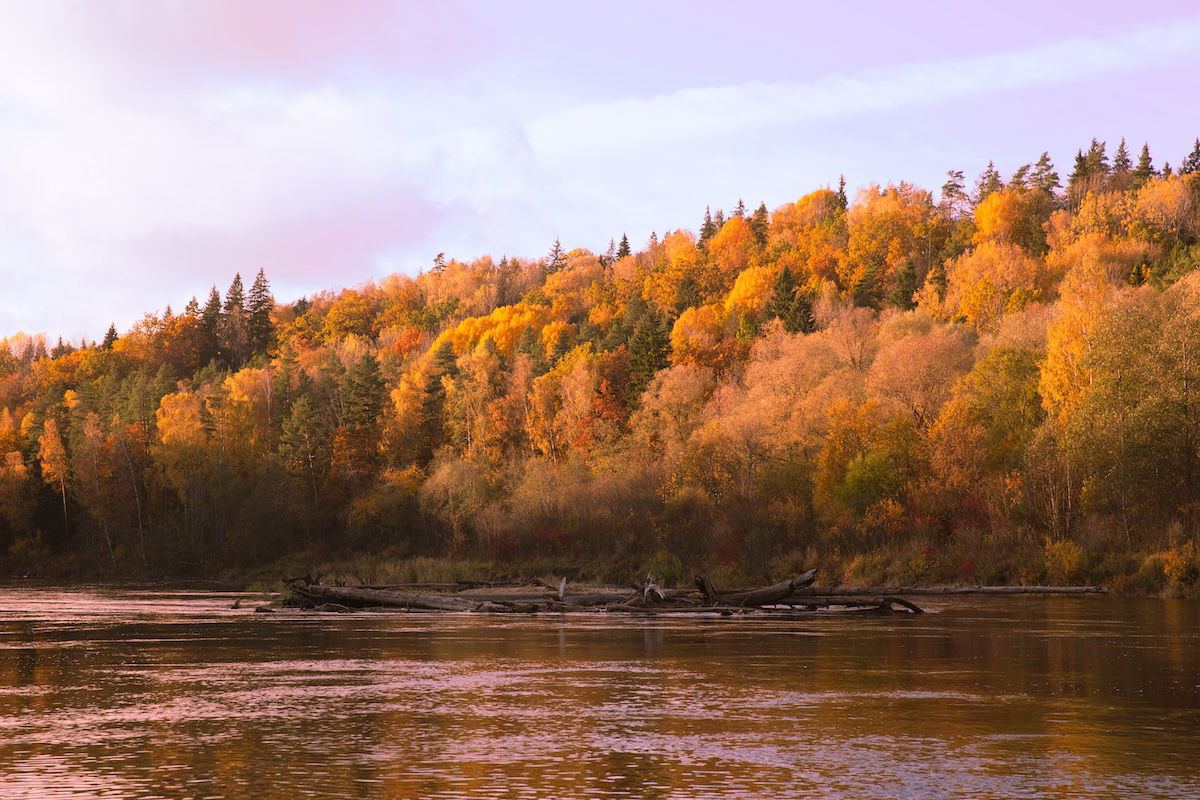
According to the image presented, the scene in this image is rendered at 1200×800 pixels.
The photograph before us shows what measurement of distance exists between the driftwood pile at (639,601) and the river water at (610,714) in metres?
8.39

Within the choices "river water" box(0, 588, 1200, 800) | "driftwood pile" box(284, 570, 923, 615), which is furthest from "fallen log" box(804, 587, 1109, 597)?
"river water" box(0, 588, 1200, 800)

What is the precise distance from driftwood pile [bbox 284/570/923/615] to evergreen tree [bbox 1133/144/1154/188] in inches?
4871

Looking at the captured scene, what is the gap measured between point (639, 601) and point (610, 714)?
27036mm

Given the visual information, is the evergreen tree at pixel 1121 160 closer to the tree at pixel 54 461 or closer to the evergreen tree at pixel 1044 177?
the evergreen tree at pixel 1044 177

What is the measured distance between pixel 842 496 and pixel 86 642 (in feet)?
153

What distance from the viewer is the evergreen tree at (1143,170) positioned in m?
153

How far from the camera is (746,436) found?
81500mm

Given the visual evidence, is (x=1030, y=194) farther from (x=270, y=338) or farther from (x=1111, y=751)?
(x=1111, y=751)

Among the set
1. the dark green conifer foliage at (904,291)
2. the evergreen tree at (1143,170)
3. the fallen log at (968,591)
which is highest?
the evergreen tree at (1143,170)

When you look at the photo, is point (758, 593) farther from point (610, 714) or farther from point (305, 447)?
point (305, 447)

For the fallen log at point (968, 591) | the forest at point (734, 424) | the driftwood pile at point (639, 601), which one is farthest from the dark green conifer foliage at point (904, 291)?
the driftwood pile at point (639, 601)

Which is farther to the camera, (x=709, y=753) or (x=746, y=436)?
(x=746, y=436)

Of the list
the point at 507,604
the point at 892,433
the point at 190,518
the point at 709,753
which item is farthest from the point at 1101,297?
the point at 190,518

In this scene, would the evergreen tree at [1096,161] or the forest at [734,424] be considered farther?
the evergreen tree at [1096,161]
